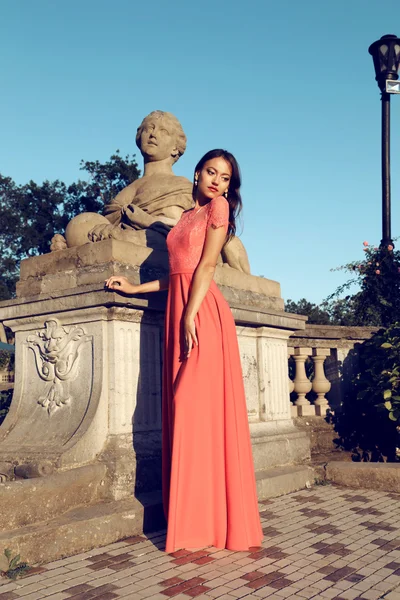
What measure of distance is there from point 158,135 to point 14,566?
3.51m

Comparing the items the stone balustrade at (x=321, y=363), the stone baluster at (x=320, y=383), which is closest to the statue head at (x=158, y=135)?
the stone balustrade at (x=321, y=363)

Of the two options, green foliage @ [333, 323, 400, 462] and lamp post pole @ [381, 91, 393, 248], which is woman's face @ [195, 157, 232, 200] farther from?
lamp post pole @ [381, 91, 393, 248]

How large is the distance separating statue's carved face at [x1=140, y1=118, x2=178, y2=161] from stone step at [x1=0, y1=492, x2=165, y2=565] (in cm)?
278

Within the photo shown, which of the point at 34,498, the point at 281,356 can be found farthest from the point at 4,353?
the point at 34,498

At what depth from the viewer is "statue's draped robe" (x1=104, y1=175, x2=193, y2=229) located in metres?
4.91

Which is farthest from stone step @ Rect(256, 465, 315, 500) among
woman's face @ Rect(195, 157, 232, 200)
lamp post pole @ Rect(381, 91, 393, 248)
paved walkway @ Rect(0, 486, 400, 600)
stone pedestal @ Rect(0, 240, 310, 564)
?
lamp post pole @ Rect(381, 91, 393, 248)

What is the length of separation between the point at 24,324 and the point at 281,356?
2353mm

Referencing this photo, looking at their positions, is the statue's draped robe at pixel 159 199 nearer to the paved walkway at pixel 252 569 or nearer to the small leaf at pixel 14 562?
the paved walkway at pixel 252 569

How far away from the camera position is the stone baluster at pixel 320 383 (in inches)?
249

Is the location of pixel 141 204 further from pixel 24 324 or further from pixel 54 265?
pixel 24 324

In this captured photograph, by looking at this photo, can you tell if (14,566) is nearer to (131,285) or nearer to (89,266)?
(131,285)

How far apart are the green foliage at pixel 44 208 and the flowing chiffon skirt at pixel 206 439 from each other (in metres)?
30.4

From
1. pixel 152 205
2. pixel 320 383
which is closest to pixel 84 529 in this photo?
pixel 152 205

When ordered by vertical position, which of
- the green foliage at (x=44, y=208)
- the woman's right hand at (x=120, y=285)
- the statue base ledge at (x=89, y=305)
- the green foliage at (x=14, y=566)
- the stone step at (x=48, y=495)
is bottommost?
the green foliage at (x=14, y=566)
